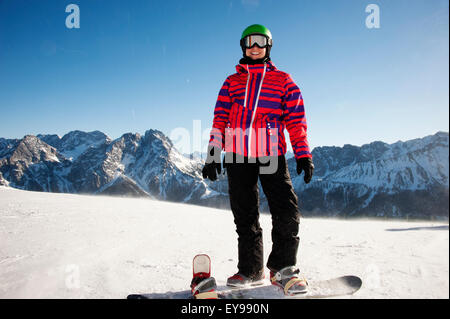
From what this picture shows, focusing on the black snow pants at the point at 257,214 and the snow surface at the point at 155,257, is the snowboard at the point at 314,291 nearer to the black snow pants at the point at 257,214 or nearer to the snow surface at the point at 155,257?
the snow surface at the point at 155,257

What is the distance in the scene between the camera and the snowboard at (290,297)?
8.53 ft

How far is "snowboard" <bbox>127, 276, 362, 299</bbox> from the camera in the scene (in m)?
2.60

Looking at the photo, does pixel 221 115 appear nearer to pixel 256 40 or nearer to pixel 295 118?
pixel 295 118

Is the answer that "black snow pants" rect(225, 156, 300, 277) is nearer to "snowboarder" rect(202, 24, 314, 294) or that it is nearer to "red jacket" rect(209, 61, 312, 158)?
"snowboarder" rect(202, 24, 314, 294)

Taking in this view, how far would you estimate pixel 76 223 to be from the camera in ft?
17.1

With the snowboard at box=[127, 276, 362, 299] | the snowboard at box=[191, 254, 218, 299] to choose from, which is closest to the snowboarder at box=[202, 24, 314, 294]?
the snowboard at box=[127, 276, 362, 299]

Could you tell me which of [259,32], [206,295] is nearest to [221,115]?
[259,32]

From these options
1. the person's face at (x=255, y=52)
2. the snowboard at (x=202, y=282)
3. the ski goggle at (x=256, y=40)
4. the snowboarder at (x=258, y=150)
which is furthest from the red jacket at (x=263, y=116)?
the snowboard at (x=202, y=282)

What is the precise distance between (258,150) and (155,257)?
2.12m

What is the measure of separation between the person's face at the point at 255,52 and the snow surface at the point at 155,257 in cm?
306
